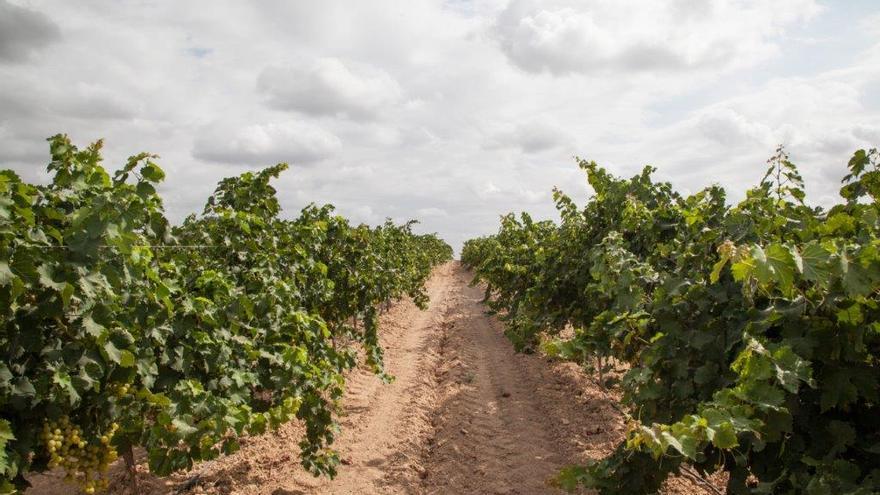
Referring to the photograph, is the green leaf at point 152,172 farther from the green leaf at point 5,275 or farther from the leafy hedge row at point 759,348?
the leafy hedge row at point 759,348

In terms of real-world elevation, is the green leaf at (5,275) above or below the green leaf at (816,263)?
below

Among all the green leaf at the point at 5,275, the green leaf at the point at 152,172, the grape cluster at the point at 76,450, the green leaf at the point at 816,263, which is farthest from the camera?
the green leaf at the point at 152,172

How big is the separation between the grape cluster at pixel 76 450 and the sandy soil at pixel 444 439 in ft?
11.3

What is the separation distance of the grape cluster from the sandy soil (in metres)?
3.43

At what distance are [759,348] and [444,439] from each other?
653cm

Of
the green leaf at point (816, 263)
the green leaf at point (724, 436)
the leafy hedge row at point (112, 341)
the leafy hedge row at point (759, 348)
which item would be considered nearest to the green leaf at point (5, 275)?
the leafy hedge row at point (112, 341)

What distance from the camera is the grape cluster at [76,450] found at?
328 cm

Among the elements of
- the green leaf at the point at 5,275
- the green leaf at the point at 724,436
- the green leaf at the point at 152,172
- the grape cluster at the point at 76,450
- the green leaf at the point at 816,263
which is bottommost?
the grape cluster at the point at 76,450

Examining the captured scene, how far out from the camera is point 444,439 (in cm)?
857

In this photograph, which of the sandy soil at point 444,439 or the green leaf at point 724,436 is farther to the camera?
the sandy soil at point 444,439

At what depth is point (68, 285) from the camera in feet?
9.61

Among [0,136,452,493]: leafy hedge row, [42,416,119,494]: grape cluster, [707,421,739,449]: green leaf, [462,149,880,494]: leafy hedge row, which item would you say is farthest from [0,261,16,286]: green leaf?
[707,421,739,449]: green leaf

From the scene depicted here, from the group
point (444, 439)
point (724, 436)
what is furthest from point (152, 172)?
point (444, 439)

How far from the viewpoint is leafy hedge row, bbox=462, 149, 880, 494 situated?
2.48 m
